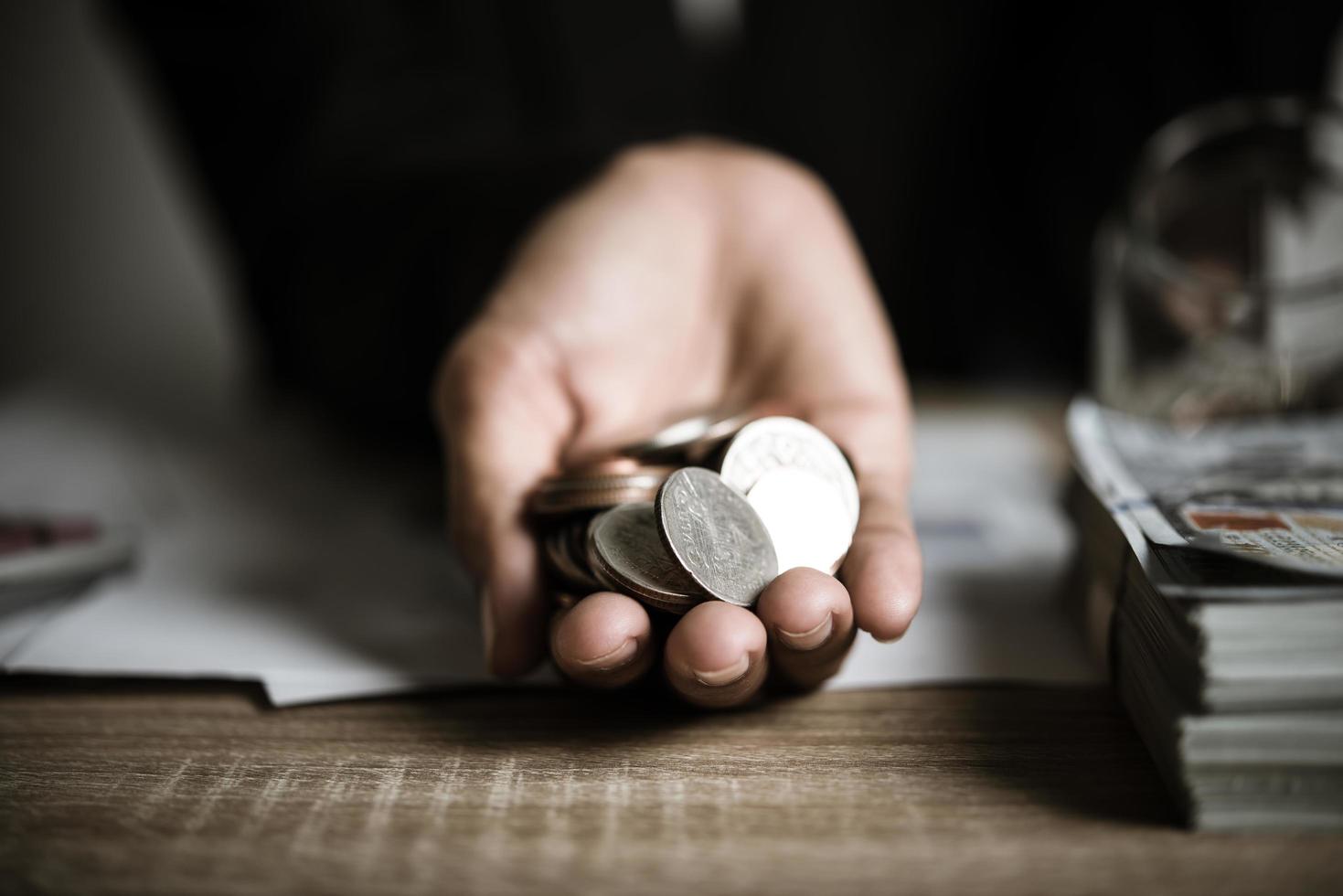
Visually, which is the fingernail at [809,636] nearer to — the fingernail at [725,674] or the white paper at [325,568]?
the fingernail at [725,674]

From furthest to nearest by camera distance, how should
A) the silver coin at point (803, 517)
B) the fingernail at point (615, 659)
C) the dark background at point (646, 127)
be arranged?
1. the dark background at point (646, 127)
2. the silver coin at point (803, 517)
3. the fingernail at point (615, 659)

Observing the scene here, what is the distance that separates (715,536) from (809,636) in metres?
0.11

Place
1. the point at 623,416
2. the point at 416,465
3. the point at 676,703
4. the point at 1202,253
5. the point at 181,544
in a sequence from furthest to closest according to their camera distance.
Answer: the point at 416,465
the point at 1202,253
the point at 181,544
the point at 623,416
the point at 676,703

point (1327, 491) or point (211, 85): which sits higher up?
point (211, 85)

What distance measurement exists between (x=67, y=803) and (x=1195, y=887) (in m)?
0.74

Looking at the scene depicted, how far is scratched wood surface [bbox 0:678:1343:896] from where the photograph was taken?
1.82 feet

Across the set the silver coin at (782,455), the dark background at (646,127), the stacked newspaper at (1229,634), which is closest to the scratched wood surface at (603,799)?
the stacked newspaper at (1229,634)

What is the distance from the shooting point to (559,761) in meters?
0.68

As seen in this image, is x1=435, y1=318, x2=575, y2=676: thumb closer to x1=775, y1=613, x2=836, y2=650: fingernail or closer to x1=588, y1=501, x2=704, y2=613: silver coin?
x1=588, y1=501, x2=704, y2=613: silver coin

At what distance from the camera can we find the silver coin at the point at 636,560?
686 millimetres

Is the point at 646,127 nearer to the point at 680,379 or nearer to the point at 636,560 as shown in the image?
the point at 680,379

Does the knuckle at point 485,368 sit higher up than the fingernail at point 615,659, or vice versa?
the knuckle at point 485,368

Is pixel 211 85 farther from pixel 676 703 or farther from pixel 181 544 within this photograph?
pixel 676 703

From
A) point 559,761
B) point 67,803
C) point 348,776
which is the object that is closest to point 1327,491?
point 559,761
